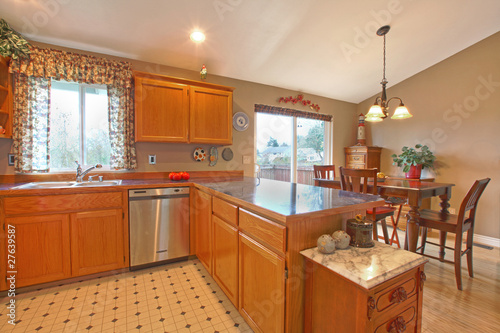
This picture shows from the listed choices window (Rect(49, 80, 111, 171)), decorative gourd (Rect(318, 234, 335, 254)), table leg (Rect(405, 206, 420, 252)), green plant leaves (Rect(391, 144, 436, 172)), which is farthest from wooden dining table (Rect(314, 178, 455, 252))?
window (Rect(49, 80, 111, 171))

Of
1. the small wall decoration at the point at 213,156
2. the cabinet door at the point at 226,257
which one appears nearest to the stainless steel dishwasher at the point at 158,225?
the cabinet door at the point at 226,257

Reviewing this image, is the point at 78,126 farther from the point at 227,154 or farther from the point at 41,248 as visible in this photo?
the point at 227,154

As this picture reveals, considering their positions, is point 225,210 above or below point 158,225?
above

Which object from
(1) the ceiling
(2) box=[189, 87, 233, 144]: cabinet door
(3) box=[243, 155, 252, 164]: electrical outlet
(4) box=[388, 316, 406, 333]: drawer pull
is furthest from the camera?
(3) box=[243, 155, 252, 164]: electrical outlet

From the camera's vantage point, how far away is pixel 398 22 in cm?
265

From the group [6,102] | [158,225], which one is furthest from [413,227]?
[6,102]

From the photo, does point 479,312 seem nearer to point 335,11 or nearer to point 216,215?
point 216,215

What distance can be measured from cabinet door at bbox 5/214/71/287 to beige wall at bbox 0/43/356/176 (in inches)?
31.2

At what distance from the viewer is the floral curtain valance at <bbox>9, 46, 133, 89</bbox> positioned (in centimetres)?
221

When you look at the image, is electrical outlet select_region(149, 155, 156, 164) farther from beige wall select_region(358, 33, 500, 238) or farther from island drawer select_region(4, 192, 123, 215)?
beige wall select_region(358, 33, 500, 238)

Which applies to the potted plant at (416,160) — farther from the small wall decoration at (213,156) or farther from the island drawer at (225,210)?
the island drawer at (225,210)

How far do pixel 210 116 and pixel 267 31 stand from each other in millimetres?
1163

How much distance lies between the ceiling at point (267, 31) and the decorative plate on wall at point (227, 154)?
3.54 feet

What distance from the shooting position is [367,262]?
3.44 feet
